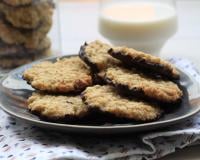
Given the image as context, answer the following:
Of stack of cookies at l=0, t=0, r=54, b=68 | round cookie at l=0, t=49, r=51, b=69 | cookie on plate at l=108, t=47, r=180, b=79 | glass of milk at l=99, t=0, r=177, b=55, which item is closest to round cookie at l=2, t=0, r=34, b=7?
stack of cookies at l=0, t=0, r=54, b=68

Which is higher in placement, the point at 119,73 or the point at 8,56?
the point at 119,73

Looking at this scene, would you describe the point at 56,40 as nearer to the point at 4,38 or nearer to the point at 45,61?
the point at 4,38

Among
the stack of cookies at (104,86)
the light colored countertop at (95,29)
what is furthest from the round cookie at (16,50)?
the stack of cookies at (104,86)

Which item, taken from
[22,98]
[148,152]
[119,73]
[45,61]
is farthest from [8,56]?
[148,152]

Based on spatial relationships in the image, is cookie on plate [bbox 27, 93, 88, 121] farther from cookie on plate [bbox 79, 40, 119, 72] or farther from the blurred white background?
the blurred white background

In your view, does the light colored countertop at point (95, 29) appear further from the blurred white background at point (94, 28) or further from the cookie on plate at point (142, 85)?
the cookie on plate at point (142, 85)

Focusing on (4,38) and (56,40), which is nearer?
(4,38)

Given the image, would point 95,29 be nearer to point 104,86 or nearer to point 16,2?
point 16,2
